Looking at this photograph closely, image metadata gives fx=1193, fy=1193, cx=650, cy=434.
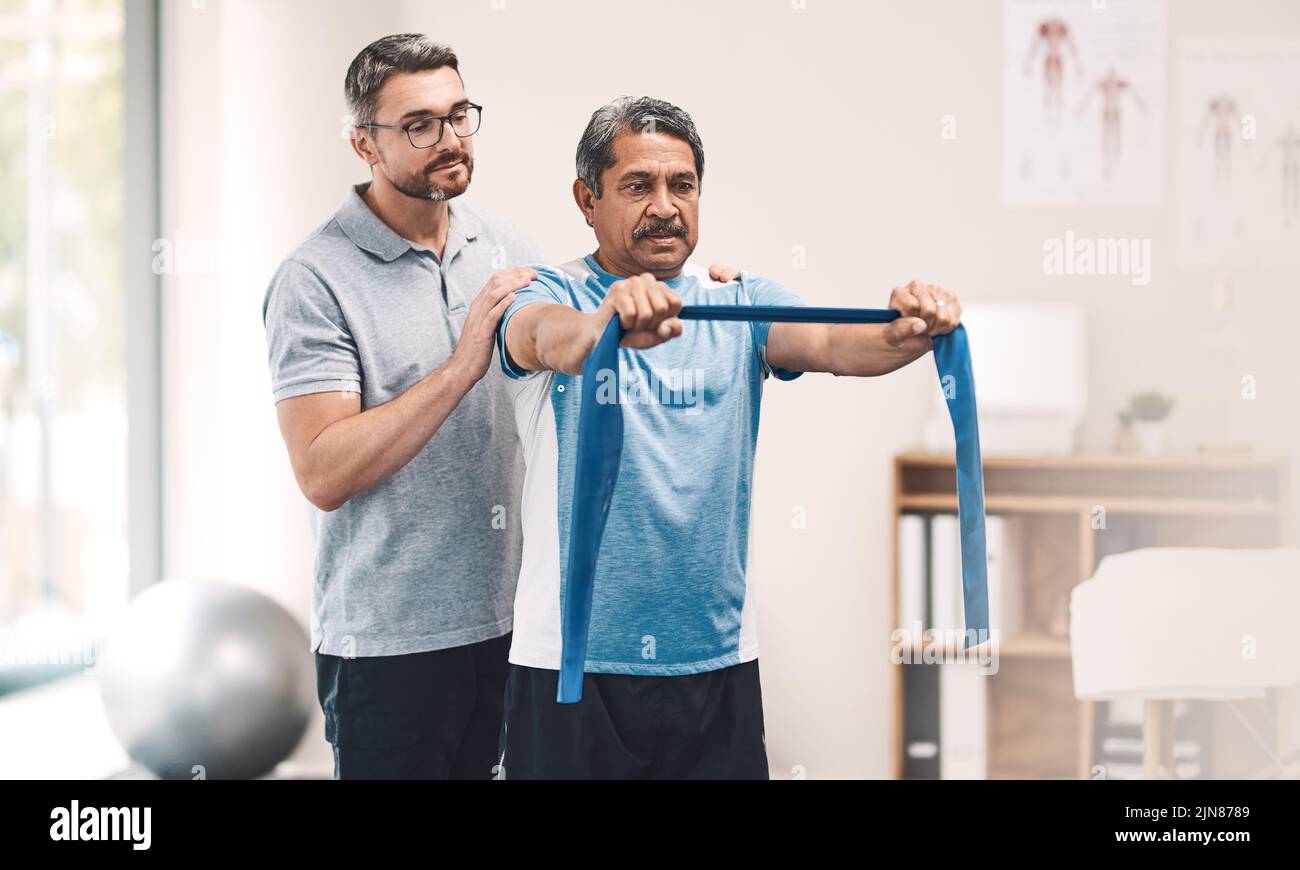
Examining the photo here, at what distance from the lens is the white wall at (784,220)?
2980mm

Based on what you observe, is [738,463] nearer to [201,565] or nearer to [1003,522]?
[1003,522]

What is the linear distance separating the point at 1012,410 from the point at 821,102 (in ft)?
3.10

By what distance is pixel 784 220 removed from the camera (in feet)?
10.3

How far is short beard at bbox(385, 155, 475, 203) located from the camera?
66.1 inches

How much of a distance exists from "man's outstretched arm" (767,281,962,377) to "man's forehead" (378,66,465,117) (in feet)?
1.91

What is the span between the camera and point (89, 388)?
3.04 m

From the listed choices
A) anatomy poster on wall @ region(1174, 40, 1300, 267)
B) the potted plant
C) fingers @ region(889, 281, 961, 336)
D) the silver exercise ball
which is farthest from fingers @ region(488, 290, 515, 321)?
anatomy poster on wall @ region(1174, 40, 1300, 267)

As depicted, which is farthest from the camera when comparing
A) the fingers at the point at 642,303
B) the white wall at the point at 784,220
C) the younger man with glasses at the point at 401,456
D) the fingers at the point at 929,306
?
the white wall at the point at 784,220

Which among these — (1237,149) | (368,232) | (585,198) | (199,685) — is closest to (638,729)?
(585,198)

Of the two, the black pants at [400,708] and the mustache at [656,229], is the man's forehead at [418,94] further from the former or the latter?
the black pants at [400,708]

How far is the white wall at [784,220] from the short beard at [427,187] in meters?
1.42

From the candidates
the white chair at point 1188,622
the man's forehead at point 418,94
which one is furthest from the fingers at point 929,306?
the white chair at point 1188,622

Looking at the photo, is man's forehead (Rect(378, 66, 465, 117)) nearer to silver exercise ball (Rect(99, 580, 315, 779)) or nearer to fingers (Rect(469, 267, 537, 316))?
fingers (Rect(469, 267, 537, 316))

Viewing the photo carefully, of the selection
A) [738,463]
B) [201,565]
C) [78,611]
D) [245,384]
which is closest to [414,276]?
[738,463]
